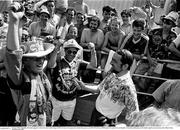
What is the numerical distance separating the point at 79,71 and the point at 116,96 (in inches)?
44.7

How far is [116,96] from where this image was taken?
309 centimetres

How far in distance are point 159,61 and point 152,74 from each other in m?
0.28

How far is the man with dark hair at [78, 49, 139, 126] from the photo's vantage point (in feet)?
9.91

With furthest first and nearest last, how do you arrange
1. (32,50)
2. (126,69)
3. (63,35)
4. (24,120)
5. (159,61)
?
(63,35) < (159,61) < (126,69) < (32,50) < (24,120)

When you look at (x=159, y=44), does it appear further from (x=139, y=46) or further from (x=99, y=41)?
(x=99, y=41)

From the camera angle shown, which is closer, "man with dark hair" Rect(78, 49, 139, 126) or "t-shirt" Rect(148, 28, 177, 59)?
"man with dark hair" Rect(78, 49, 139, 126)

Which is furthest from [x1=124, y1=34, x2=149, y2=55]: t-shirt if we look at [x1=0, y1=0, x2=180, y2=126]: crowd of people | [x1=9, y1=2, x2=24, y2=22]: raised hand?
[x1=9, y1=2, x2=24, y2=22]: raised hand

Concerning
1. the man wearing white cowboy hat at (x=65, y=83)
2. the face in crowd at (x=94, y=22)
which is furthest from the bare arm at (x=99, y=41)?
the man wearing white cowboy hat at (x=65, y=83)

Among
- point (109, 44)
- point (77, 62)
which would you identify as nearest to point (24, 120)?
point (77, 62)

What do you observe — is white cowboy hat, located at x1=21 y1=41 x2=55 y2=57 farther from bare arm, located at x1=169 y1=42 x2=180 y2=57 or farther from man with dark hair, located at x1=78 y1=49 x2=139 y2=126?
bare arm, located at x1=169 y1=42 x2=180 y2=57

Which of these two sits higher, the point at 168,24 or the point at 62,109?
the point at 168,24

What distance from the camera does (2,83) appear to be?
3.40 m

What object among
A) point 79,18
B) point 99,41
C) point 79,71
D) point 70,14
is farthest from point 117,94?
point 79,18

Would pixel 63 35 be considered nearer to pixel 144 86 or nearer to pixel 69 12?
pixel 69 12
